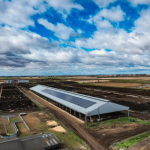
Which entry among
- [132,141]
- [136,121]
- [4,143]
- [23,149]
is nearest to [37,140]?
[23,149]

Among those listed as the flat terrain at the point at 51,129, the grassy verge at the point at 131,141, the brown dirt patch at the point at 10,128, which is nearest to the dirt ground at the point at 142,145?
the grassy verge at the point at 131,141

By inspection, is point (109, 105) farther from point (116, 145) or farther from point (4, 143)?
point (4, 143)

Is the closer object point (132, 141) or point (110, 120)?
point (132, 141)

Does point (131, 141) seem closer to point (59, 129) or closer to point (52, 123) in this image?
point (59, 129)

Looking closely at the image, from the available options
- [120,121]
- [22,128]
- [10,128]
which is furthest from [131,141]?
[10,128]

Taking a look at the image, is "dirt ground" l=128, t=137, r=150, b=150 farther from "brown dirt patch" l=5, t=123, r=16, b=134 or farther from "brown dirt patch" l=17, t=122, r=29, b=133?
"brown dirt patch" l=5, t=123, r=16, b=134

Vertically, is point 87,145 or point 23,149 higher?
point 23,149

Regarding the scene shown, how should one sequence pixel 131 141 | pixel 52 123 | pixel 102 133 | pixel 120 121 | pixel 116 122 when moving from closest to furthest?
pixel 131 141 < pixel 102 133 < pixel 52 123 < pixel 116 122 < pixel 120 121

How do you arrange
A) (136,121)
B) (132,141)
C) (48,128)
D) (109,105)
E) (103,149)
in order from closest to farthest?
(103,149), (132,141), (48,128), (136,121), (109,105)
